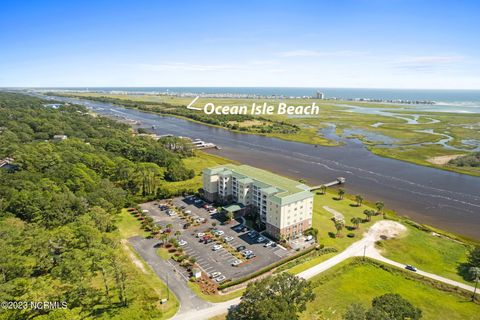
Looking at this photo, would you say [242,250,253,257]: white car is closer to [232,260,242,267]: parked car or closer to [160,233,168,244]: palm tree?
[232,260,242,267]: parked car

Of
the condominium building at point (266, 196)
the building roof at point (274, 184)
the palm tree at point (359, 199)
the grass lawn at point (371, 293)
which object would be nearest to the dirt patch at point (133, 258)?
the condominium building at point (266, 196)

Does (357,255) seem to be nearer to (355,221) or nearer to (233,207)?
(355,221)

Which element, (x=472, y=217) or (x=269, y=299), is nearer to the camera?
(x=269, y=299)

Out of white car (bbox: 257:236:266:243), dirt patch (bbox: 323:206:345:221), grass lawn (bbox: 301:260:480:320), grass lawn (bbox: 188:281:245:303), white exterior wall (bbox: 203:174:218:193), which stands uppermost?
white exterior wall (bbox: 203:174:218:193)

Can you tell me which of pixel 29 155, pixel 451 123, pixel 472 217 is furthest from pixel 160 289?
pixel 451 123

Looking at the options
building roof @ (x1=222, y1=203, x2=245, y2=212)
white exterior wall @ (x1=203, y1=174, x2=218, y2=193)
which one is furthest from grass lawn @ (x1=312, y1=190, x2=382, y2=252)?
white exterior wall @ (x1=203, y1=174, x2=218, y2=193)

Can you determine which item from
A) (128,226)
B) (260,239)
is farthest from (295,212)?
(128,226)

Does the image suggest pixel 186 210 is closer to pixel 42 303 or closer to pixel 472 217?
pixel 42 303
